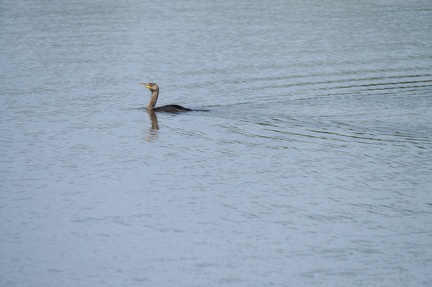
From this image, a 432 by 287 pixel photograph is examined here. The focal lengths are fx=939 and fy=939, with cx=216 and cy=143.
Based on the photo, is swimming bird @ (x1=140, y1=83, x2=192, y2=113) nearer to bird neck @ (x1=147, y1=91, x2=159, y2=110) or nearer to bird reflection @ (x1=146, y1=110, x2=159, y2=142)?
bird neck @ (x1=147, y1=91, x2=159, y2=110)

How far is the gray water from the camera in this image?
1077cm

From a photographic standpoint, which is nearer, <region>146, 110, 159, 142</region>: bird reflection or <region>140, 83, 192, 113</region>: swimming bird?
<region>146, 110, 159, 142</region>: bird reflection

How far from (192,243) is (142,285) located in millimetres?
1425

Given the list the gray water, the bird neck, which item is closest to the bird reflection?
the gray water

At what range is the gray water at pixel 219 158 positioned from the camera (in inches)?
424

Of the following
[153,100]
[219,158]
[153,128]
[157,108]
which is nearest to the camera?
[219,158]

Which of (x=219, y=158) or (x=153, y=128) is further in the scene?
(x=153, y=128)

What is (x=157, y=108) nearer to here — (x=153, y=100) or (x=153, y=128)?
(x=153, y=100)

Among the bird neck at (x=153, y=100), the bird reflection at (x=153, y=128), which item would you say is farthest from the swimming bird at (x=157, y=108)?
the bird reflection at (x=153, y=128)

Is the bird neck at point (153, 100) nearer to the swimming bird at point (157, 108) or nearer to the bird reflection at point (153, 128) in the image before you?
the swimming bird at point (157, 108)

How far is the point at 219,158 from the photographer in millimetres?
15445

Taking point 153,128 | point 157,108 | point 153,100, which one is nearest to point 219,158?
point 153,128

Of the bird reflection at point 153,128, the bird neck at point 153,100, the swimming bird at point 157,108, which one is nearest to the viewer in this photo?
the bird reflection at point 153,128

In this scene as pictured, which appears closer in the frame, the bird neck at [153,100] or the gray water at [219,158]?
the gray water at [219,158]
